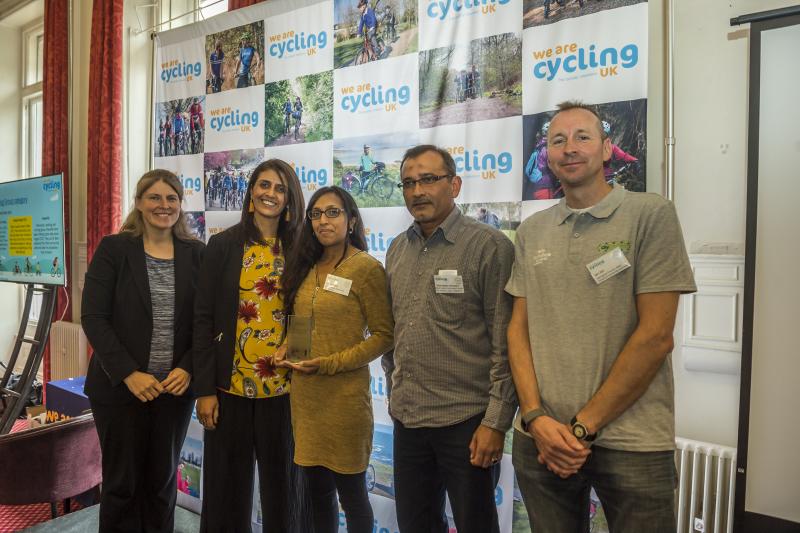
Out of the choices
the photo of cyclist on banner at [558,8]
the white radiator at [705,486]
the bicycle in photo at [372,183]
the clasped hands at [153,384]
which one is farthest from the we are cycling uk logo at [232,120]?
the white radiator at [705,486]

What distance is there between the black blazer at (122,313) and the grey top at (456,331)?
0.97 metres

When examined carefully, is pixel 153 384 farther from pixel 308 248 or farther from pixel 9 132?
pixel 9 132

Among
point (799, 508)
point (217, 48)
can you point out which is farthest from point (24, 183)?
point (799, 508)

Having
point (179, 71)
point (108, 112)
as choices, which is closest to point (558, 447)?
point (179, 71)

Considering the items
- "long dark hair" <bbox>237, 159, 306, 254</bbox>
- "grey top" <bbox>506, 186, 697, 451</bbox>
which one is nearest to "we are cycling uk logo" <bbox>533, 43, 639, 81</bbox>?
"grey top" <bbox>506, 186, 697, 451</bbox>

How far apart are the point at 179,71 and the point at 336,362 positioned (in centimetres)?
233

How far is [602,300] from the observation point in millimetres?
1231

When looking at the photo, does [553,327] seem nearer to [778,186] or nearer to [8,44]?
[778,186]

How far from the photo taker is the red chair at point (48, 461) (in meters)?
2.10

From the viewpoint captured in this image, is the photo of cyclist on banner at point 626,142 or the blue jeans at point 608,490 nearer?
the blue jeans at point 608,490

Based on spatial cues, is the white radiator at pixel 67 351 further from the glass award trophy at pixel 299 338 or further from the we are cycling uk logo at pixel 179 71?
the glass award trophy at pixel 299 338

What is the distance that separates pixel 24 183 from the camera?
352 cm

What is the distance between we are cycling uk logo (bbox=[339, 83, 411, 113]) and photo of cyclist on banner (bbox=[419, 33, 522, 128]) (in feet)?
0.32

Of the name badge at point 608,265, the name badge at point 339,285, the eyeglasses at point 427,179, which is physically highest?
the eyeglasses at point 427,179
